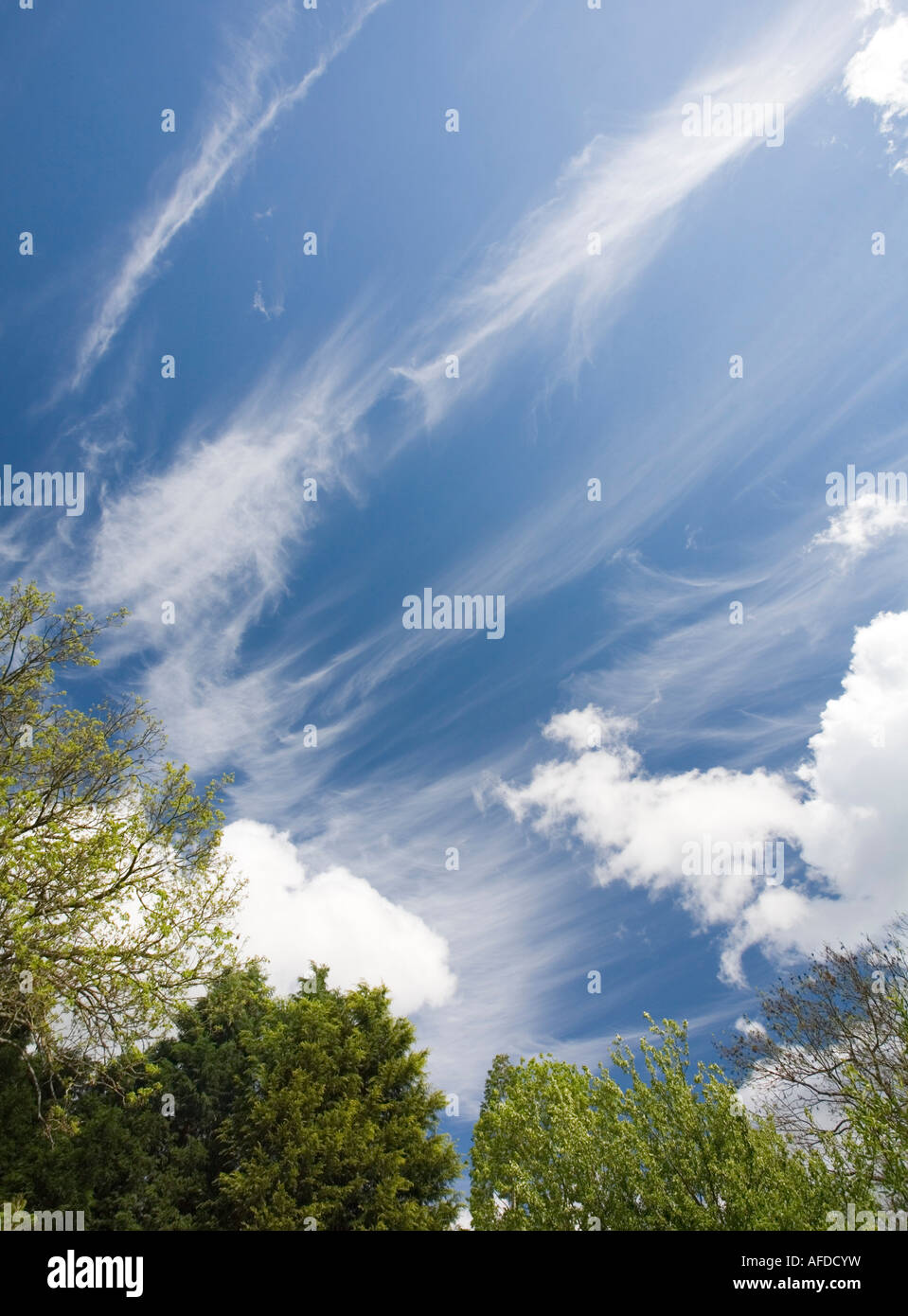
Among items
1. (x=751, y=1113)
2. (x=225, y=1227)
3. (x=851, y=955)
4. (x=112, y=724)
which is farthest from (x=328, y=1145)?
(x=851, y=955)

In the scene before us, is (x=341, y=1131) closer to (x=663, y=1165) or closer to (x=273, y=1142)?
(x=273, y=1142)

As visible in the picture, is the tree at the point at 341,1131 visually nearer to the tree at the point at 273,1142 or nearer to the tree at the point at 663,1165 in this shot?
the tree at the point at 273,1142

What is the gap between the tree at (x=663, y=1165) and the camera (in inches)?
631

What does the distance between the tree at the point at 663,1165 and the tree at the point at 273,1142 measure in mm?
4783

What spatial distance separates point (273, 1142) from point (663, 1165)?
15.3m

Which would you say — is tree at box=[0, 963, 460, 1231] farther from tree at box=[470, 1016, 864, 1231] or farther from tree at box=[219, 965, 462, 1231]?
tree at box=[470, 1016, 864, 1231]

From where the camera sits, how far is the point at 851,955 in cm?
2506

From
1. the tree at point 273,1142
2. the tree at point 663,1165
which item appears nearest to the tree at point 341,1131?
the tree at point 273,1142

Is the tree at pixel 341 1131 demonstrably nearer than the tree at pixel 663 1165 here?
No

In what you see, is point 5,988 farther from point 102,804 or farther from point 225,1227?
point 225,1227

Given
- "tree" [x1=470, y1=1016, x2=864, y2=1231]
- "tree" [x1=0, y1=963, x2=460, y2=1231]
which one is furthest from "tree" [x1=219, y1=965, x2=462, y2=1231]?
"tree" [x1=470, y1=1016, x2=864, y2=1231]

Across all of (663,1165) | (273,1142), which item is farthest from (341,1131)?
(663,1165)
